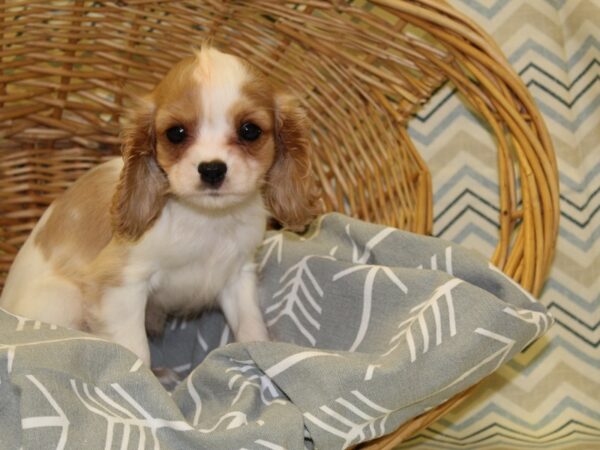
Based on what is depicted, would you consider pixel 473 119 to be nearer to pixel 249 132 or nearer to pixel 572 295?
pixel 572 295

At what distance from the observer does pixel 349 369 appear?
2.20m

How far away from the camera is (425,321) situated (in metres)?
2.35

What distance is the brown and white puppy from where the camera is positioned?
246 cm

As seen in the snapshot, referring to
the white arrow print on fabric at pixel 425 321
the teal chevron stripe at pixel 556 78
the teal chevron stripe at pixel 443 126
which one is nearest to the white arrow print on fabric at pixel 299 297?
the white arrow print on fabric at pixel 425 321

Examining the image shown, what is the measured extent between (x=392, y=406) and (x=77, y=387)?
29.7 inches

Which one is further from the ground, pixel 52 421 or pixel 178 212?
pixel 178 212

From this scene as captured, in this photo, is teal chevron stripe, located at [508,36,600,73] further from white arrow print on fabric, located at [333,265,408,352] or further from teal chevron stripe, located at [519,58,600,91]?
white arrow print on fabric, located at [333,265,408,352]

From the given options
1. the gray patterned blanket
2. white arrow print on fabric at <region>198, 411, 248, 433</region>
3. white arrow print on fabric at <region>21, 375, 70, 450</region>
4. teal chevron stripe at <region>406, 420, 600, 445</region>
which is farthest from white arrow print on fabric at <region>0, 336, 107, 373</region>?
teal chevron stripe at <region>406, 420, 600, 445</region>

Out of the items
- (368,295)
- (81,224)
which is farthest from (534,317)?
(81,224)

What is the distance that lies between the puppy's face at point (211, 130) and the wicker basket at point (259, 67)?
66 cm

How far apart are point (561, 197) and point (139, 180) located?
1.74m

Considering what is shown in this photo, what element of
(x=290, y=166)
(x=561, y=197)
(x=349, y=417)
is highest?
(x=561, y=197)

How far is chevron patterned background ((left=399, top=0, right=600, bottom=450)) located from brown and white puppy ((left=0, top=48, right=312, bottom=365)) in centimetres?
91

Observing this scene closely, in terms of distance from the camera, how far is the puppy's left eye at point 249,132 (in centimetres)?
251
